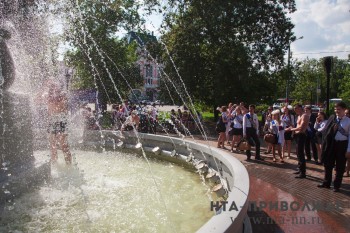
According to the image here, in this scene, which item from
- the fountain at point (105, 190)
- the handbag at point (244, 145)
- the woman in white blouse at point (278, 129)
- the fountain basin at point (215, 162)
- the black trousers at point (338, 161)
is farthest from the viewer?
the woman in white blouse at point (278, 129)

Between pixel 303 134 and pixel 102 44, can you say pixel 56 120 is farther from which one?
pixel 102 44

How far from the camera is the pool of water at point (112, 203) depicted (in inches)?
191

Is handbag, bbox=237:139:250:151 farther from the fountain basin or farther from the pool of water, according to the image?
the pool of water

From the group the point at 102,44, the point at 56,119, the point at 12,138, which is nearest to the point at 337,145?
the point at 12,138

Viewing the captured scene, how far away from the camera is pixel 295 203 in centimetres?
642

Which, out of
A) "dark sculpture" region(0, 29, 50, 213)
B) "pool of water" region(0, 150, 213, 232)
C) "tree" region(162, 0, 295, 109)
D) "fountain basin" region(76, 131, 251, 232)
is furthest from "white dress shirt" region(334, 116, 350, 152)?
"tree" region(162, 0, 295, 109)

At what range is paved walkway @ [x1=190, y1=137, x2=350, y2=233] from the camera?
5.24 metres

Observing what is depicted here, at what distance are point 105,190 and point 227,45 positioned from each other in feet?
59.5

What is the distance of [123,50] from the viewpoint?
32.2 metres

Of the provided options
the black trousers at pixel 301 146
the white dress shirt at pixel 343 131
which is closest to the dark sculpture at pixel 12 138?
the black trousers at pixel 301 146

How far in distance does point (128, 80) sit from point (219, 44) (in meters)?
12.3

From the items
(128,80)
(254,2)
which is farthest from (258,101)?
(128,80)

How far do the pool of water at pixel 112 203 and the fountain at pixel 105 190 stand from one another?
14 mm

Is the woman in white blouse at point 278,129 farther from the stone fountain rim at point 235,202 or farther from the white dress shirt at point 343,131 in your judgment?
the stone fountain rim at point 235,202
